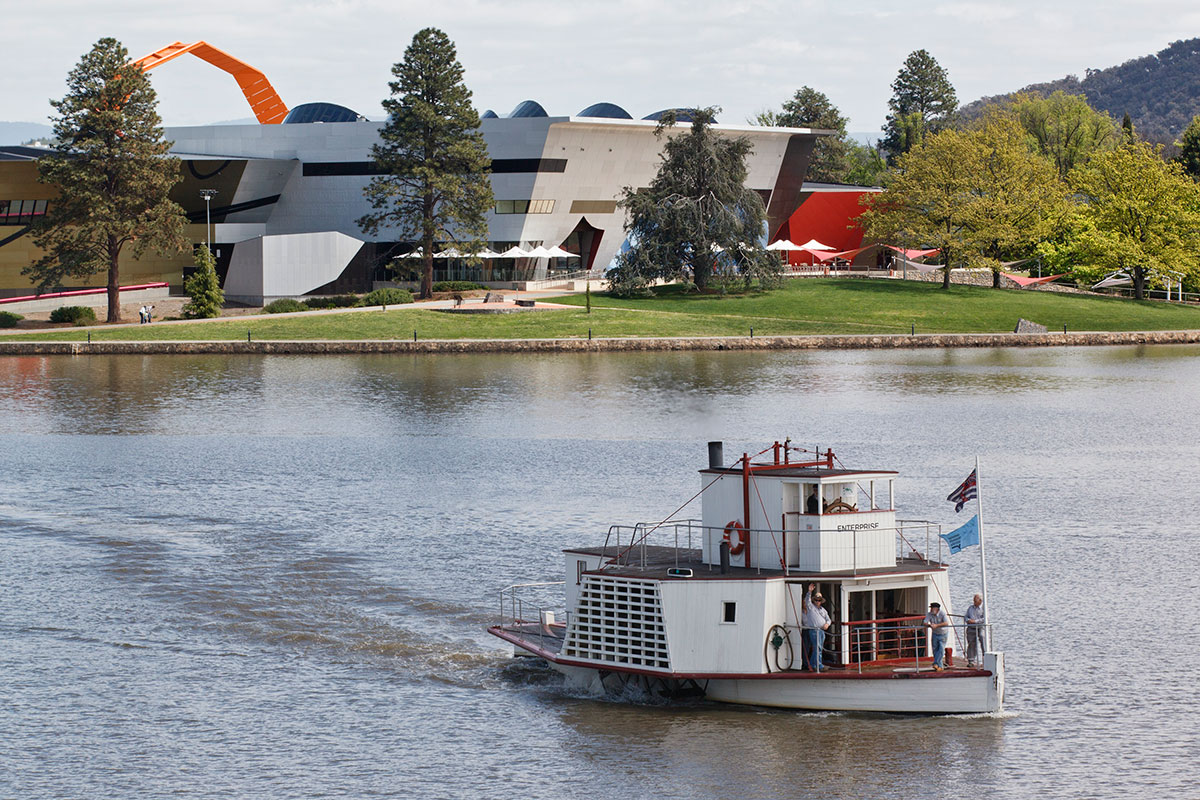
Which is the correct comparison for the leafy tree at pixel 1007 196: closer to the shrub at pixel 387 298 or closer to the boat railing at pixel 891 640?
the shrub at pixel 387 298

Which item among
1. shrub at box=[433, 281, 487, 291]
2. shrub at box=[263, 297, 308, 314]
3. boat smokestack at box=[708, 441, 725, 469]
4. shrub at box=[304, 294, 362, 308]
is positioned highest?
shrub at box=[433, 281, 487, 291]

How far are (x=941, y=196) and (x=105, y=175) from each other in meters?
69.7

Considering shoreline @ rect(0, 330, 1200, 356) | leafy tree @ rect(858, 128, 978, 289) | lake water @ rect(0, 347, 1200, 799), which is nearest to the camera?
lake water @ rect(0, 347, 1200, 799)

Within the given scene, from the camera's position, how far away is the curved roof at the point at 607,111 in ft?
458

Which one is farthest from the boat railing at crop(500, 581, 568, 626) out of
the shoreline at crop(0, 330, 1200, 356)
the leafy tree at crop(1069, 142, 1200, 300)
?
the leafy tree at crop(1069, 142, 1200, 300)

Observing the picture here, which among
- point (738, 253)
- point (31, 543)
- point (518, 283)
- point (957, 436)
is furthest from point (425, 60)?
point (31, 543)

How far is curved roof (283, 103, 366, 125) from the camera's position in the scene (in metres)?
145

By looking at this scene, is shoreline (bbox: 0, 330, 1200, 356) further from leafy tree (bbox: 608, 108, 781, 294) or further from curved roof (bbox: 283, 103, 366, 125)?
curved roof (bbox: 283, 103, 366, 125)

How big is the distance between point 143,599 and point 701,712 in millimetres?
15691

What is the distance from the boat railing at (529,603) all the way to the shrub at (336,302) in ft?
283

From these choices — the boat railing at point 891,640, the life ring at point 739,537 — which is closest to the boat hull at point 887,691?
the boat railing at point 891,640

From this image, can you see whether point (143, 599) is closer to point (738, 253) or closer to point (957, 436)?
point (957, 436)

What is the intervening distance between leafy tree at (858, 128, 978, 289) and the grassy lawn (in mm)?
4316

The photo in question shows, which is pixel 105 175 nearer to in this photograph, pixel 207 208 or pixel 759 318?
pixel 207 208
